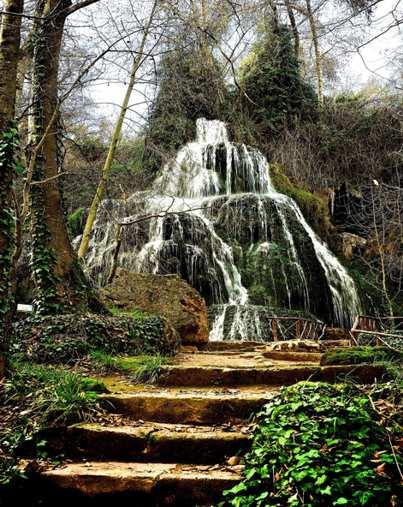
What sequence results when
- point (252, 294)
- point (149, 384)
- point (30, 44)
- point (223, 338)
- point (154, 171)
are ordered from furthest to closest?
point (154, 171) < point (252, 294) < point (223, 338) < point (30, 44) < point (149, 384)

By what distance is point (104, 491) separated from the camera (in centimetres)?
262

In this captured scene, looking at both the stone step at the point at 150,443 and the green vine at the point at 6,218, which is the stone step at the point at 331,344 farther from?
the green vine at the point at 6,218

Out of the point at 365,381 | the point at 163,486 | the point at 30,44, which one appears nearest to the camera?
the point at 163,486

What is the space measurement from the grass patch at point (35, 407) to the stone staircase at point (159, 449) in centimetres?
16

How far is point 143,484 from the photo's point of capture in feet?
8.46

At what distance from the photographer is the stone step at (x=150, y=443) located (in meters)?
2.92

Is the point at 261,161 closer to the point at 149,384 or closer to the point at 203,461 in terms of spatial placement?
the point at 149,384

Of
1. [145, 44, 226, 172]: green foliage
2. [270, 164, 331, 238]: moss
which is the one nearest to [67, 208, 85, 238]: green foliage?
[145, 44, 226, 172]: green foliage

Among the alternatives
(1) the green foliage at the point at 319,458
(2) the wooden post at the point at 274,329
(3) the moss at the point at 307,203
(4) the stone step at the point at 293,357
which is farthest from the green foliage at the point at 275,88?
(1) the green foliage at the point at 319,458

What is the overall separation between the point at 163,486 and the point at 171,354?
4.71m

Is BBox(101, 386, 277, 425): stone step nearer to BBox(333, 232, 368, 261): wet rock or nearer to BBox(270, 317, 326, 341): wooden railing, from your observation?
BBox(270, 317, 326, 341): wooden railing

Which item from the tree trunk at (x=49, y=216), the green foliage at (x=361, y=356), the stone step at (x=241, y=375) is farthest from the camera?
the tree trunk at (x=49, y=216)

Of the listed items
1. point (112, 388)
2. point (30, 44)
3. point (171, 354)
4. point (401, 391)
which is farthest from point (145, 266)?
point (401, 391)

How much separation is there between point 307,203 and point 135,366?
42.8 feet
